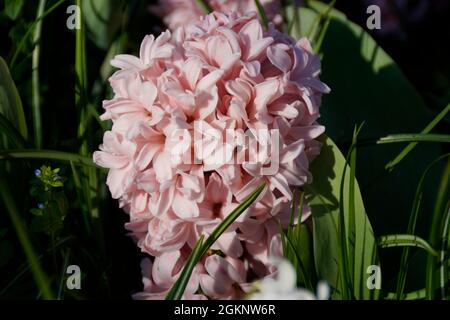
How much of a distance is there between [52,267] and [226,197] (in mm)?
262

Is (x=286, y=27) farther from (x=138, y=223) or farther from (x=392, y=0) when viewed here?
(x=138, y=223)

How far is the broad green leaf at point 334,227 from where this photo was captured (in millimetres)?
679

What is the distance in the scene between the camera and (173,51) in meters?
0.67

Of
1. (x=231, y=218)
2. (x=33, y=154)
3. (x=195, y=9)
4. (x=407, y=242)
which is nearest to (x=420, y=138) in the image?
(x=407, y=242)

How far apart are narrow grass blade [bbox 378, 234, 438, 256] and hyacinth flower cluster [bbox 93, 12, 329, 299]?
0.25 feet

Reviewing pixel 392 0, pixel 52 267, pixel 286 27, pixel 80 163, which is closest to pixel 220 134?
pixel 80 163

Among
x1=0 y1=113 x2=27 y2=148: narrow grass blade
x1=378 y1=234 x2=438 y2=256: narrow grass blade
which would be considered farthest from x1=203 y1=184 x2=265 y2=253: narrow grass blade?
x1=0 y1=113 x2=27 y2=148: narrow grass blade

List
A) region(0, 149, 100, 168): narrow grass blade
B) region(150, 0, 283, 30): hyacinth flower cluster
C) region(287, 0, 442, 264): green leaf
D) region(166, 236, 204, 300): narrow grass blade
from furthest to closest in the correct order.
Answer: region(150, 0, 283, 30): hyacinth flower cluster
region(287, 0, 442, 264): green leaf
region(0, 149, 100, 168): narrow grass blade
region(166, 236, 204, 300): narrow grass blade

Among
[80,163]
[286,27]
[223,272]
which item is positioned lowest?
[223,272]

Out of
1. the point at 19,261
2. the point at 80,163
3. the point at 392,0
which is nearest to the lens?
the point at 80,163

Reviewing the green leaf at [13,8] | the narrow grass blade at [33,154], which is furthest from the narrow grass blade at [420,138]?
the green leaf at [13,8]

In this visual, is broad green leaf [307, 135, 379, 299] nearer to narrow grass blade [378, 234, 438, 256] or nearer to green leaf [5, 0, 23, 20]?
narrow grass blade [378, 234, 438, 256]

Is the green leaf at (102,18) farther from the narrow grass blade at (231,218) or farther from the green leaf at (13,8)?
the narrow grass blade at (231,218)

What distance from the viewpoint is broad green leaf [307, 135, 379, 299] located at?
679mm
